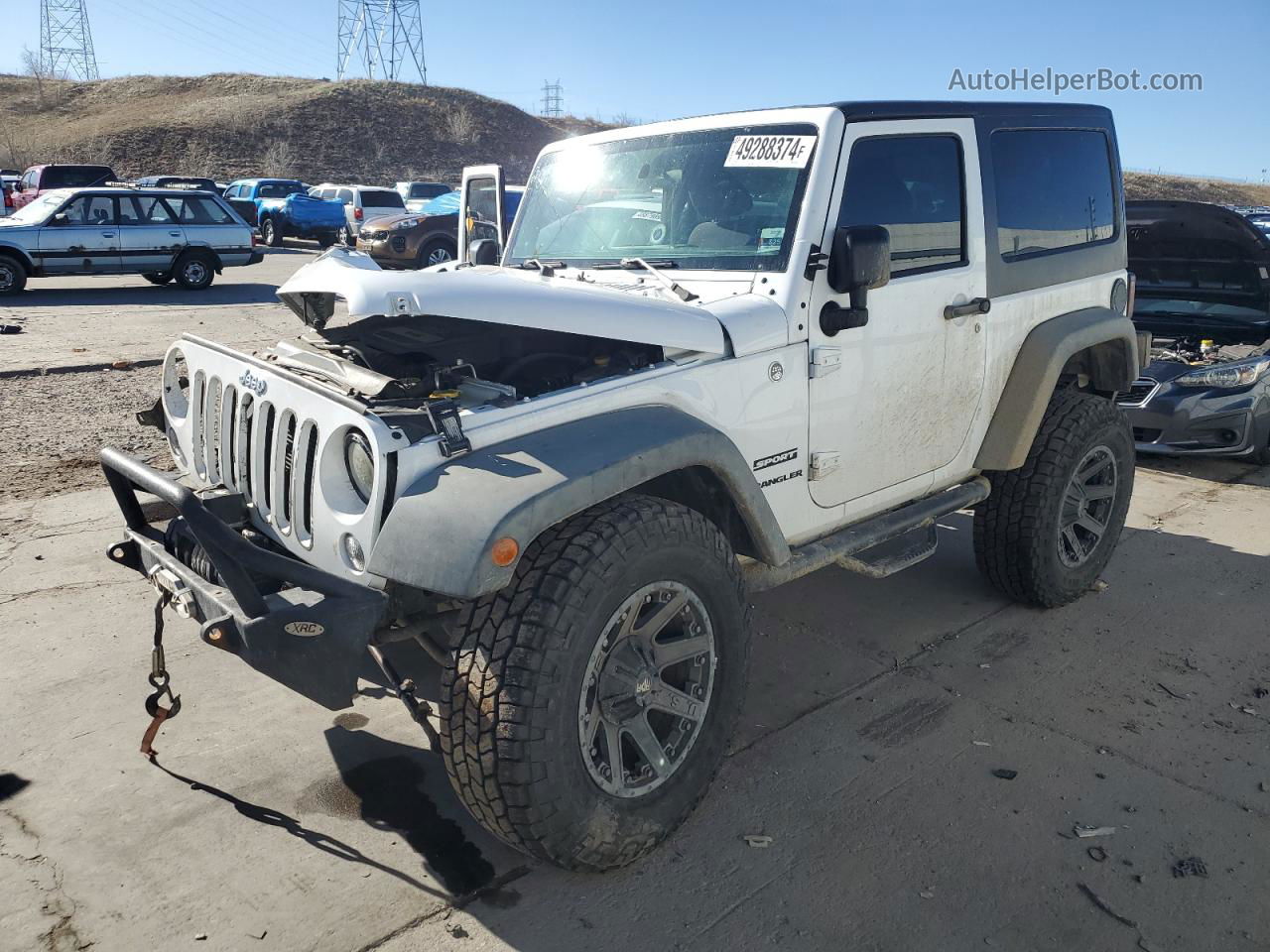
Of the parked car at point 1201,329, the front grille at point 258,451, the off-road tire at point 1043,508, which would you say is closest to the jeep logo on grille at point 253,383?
the front grille at point 258,451

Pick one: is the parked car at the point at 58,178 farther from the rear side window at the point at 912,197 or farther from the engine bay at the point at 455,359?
the rear side window at the point at 912,197

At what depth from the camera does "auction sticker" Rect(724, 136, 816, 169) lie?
3.45 meters

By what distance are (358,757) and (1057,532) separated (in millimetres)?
3085

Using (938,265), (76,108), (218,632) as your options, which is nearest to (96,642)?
(218,632)

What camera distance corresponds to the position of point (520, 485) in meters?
2.49

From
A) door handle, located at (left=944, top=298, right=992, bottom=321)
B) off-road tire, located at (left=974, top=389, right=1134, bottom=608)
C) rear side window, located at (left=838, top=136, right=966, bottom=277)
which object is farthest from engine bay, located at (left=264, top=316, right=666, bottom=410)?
off-road tire, located at (left=974, top=389, right=1134, bottom=608)

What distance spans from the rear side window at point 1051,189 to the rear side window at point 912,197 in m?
0.29

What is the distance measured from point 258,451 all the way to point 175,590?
470 mm

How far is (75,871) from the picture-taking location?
2.78m

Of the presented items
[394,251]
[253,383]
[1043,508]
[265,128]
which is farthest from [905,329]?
[265,128]

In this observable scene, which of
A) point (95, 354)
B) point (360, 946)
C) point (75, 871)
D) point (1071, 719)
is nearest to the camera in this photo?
point (360, 946)

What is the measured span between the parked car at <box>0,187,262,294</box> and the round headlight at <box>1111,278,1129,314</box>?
1521cm

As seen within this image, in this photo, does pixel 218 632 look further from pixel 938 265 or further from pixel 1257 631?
pixel 1257 631

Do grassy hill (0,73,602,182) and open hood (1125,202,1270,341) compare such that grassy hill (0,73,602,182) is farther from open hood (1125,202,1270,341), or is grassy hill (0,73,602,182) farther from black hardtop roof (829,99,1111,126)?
black hardtop roof (829,99,1111,126)
